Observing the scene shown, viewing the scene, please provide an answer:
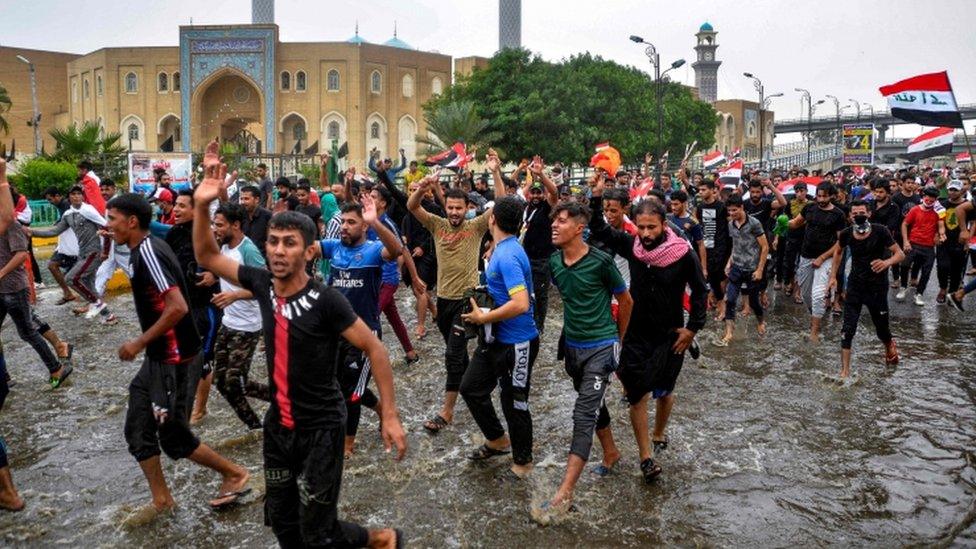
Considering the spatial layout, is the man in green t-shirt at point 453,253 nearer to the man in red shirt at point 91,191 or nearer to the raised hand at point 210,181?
the raised hand at point 210,181

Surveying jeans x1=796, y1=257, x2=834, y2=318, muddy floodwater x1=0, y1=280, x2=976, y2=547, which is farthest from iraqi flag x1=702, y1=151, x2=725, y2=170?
muddy floodwater x1=0, y1=280, x2=976, y2=547

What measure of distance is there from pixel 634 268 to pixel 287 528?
292 centimetres

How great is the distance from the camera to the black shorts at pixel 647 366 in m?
5.39

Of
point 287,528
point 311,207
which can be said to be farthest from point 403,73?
point 287,528

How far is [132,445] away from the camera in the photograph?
465 cm

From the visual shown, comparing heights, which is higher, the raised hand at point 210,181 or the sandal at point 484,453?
the raised hand at point 210,181

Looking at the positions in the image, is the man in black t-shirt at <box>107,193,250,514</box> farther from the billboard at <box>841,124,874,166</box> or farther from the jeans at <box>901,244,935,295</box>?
the billboard at <box>841,124,874,166</box>

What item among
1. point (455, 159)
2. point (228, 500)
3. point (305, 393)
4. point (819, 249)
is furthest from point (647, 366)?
point (455, 159)

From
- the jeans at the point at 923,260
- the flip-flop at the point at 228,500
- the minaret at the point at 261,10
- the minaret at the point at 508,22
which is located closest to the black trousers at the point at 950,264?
the jeans at the point at 923,260

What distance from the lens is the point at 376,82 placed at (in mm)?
57562

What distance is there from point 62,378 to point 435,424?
3799mm

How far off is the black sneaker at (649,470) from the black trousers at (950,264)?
8.99 m

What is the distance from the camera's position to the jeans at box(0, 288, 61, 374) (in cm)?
731

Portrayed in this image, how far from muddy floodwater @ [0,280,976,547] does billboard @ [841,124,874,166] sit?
1395 inches
